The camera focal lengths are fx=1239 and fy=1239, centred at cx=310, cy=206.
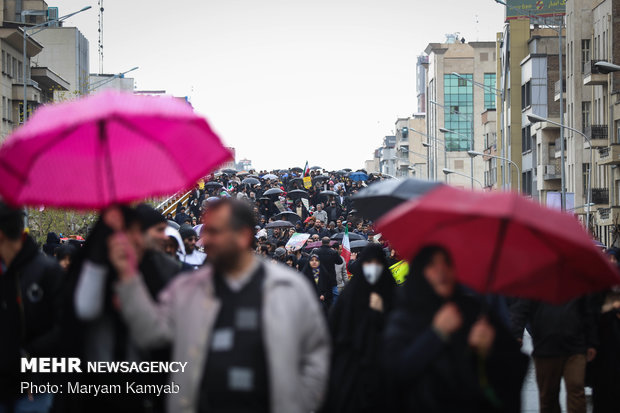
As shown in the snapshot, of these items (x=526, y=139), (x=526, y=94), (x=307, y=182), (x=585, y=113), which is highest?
(x=526, y=94)

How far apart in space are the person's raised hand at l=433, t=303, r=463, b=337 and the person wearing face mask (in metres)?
2.23

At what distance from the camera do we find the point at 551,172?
77.8 meters

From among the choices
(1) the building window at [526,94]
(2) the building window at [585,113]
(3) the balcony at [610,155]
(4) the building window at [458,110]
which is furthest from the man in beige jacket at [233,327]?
(4) the building window at [458,110]

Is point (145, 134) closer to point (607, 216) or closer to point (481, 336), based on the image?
point (481, 336)

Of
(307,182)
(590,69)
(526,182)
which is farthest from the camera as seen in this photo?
(526,182)

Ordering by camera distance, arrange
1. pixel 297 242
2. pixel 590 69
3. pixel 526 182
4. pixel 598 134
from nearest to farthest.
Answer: pixel 297 242 < pixel 590 69 < pixel 598 134 < pixel 526 182

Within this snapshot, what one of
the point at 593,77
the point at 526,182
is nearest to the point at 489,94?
the point at 526,182

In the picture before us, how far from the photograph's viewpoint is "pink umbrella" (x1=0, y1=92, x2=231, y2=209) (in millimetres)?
5680

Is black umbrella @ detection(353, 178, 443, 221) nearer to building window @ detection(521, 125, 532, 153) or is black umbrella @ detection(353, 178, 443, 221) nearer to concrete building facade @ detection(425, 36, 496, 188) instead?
building window @ detection(521, 125, 532, 153)

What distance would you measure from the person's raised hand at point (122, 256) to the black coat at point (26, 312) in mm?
1582

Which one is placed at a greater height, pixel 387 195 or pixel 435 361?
pixel 387 195

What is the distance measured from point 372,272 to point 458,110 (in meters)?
151

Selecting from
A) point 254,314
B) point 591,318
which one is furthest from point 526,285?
point 591,318

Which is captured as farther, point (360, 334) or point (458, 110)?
point (458, 110)
